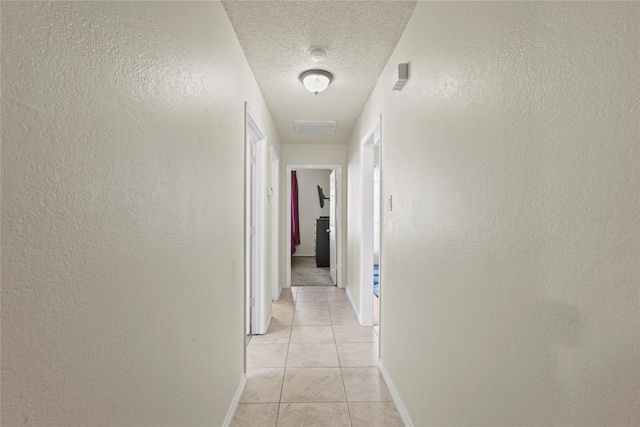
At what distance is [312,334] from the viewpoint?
3.32 meters

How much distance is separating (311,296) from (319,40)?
350 centimetres

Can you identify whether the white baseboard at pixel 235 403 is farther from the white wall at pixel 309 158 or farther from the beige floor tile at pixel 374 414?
the white wall at pixel 309 158

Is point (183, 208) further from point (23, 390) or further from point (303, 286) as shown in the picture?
point (303, 286)

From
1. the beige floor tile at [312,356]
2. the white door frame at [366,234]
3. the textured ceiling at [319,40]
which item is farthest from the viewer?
the white door frame at [366,234]

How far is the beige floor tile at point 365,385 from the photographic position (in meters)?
2.21

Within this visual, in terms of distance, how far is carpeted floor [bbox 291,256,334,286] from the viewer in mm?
5667

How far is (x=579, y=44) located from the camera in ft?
2.38

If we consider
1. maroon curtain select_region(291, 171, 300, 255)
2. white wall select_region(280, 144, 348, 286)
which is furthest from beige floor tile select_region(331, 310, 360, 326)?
maroon curtain select_region(291, 171, 300, 255)

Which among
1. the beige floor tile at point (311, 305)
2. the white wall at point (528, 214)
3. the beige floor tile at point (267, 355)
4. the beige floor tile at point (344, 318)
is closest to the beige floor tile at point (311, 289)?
the beige floor tile at point (311, 305)

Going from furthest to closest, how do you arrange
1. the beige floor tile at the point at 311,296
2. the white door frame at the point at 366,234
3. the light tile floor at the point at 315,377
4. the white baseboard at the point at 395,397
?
the beige floor tile at the point at 311,296 < the white door frame at the point at 366,234 < the light tile floor at the point at 315,377 < the white baseboard at the point at 395,397

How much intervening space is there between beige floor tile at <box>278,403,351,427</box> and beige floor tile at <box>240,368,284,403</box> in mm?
149

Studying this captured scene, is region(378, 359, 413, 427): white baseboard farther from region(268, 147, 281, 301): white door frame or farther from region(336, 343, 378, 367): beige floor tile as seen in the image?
region(268, 147, 281, 301): white door frame

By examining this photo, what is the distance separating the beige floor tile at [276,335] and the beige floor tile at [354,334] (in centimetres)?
48

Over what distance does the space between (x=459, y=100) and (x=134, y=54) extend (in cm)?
109
